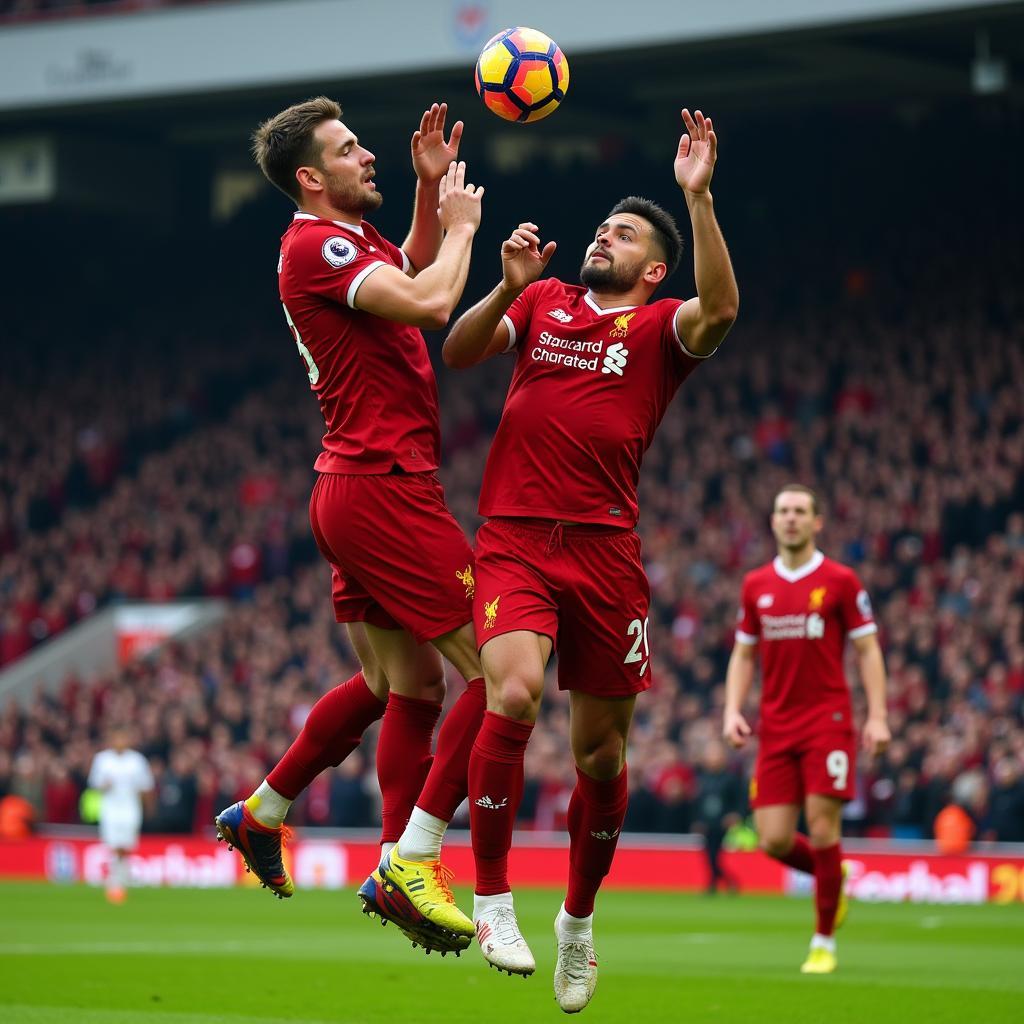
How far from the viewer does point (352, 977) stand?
12320 millimetres

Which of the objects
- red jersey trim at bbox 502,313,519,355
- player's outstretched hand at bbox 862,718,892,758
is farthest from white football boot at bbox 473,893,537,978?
player's outstretched hand at bbox 862,718,892,758

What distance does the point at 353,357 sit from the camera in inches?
293

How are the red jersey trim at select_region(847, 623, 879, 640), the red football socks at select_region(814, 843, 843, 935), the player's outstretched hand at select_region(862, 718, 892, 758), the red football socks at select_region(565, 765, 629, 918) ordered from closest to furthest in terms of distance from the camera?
the red football socks at select_region(565, 765, 629, 918)
the player's outstretched hand at select_region(862, 718, 892, 758)
the red football socks at select_region(814, 843, 843, 935)
the red jersey trim at select_region(847, 623, 879, 640)

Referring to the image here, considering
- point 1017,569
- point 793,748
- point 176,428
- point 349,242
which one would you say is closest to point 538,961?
point 793,748

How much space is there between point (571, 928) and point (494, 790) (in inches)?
38.9

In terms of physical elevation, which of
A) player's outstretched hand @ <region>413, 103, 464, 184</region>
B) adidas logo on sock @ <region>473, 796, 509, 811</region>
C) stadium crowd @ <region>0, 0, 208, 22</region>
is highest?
stadium crowd @ <region>0, 0, 208, 22</region>

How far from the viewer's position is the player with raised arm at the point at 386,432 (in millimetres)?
7367

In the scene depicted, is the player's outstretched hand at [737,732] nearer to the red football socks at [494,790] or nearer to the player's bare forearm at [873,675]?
the player's bare forearm at [873,675]

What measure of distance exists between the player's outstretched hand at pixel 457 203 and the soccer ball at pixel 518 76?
1.58ft

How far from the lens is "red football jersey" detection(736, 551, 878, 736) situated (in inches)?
480

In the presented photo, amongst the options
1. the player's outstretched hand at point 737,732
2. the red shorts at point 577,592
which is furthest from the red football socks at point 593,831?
the player's outstretched hand at point 737,732

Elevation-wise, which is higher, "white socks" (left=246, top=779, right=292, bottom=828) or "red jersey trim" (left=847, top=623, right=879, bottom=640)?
"red jersey trim" (left=847, top=623, right=879, bottom=640)

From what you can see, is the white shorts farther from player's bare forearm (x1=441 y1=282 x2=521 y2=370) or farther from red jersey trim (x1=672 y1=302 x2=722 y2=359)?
red jersey trim (x1=672 y1=302 x2=722 y2=359)

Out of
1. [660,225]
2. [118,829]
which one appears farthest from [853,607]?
[118,829]
